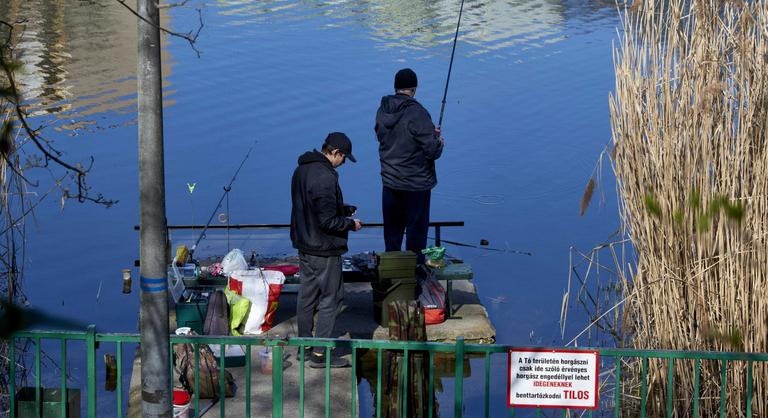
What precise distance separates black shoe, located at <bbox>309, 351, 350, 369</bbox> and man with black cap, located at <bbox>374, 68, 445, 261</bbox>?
1.57 m

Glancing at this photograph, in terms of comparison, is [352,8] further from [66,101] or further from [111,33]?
[66,101]

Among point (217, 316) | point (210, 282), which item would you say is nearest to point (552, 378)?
point (217, 316)

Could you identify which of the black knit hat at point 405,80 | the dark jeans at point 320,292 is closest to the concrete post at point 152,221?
the dark jeans at point 320,292

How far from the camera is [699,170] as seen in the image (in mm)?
6871

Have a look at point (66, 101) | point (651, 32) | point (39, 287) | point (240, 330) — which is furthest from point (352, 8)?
point (651, 32)

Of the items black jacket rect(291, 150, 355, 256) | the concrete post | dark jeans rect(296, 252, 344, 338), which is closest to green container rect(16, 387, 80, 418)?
the concrete post

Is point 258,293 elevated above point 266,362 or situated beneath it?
elevated above

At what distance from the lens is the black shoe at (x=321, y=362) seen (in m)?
8.51

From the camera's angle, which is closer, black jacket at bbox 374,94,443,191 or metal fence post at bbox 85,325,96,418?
metal fence post at bbox 85,325,96,418

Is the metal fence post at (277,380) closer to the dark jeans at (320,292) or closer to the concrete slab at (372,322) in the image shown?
the dark jeans at (320,292)

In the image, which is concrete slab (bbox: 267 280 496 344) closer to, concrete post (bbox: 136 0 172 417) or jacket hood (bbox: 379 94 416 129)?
jacket hood (bbox: 379 94 416 129)

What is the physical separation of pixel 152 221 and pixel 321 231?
158 inches

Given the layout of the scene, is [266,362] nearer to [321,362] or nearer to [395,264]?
[321,362]

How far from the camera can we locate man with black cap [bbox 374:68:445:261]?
31.8 feet
